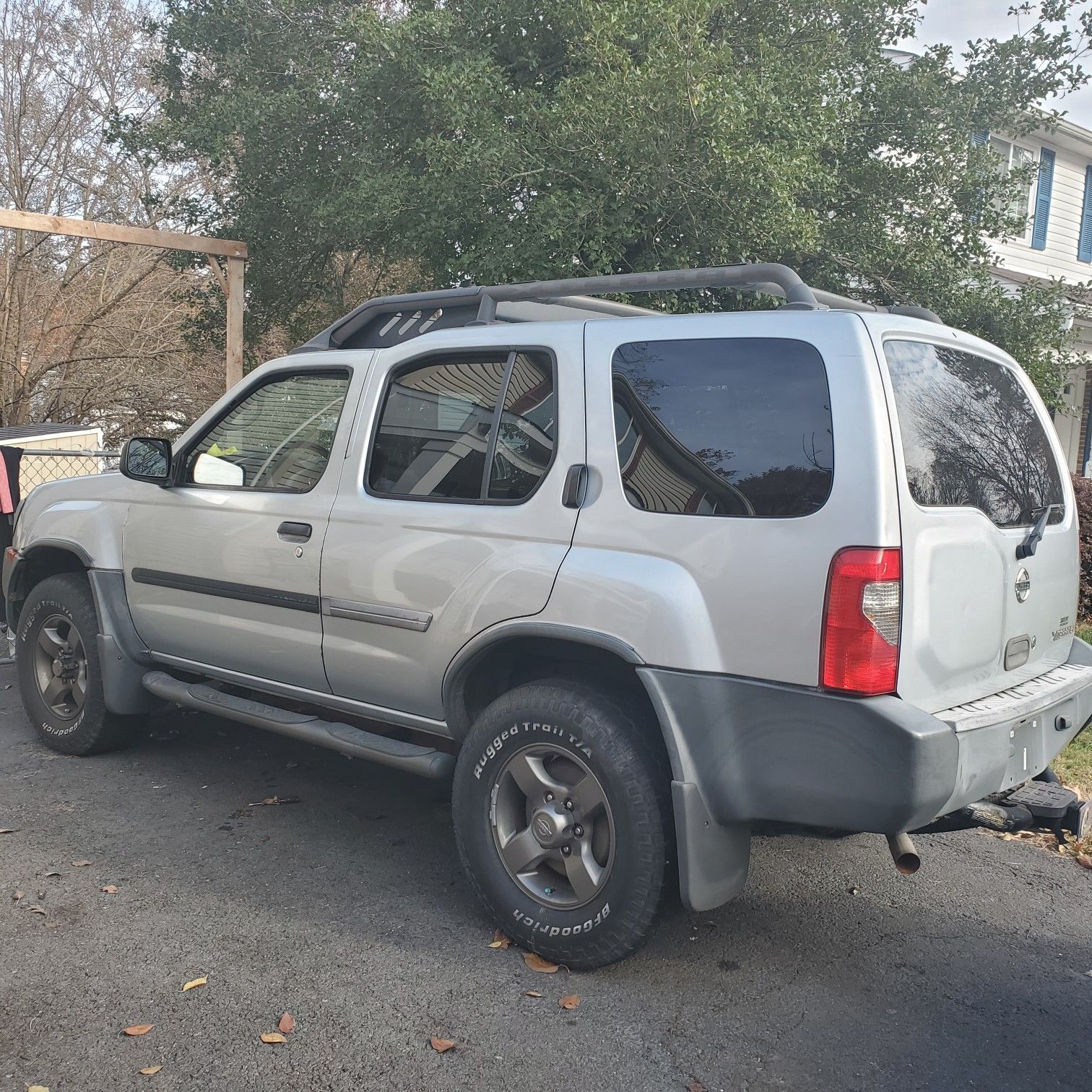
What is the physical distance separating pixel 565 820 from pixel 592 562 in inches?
31.6

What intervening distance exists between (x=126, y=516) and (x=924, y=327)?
358cm

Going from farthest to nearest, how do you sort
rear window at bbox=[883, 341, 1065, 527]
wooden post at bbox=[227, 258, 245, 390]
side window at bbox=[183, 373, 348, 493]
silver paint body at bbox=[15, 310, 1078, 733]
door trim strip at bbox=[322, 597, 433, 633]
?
wooden post at bbox=[227, 258, 245, 390] < side window at bbox=[183, 373, 348, 493] < door trim strip at bbox=[322, 597, 433, 633] < rear window at bbox=[883, 341, 1065, 527] < silver paint body at bbox=[15, 310, 1078, 733]

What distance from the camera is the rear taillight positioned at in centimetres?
287

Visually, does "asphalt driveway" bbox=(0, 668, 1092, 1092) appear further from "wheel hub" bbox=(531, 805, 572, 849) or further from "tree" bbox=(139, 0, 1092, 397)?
"tree" bbox=(139, 0, 1092, 397)

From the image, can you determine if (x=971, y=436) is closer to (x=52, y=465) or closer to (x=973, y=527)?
(x=973, y=527)

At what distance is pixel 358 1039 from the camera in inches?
118

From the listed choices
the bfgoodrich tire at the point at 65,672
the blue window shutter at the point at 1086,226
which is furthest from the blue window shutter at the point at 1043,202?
the bfgoodrich tire at the point at 65,672

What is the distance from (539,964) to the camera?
3449 millimetres

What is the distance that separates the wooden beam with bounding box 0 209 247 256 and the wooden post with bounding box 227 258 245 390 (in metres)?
0.13

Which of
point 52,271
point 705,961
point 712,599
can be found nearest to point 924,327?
point 712,599

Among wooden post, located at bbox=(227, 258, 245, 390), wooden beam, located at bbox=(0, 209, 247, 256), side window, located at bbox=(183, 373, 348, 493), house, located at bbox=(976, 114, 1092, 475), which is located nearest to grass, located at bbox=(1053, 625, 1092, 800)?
side window, located at bbox=(183, 373, 348, 493)

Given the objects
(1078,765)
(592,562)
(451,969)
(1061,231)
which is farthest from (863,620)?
(1061,231)

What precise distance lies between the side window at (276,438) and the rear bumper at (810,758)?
6.09ft

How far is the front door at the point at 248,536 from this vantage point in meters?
4.28
